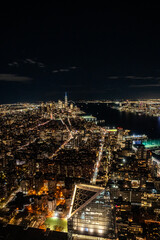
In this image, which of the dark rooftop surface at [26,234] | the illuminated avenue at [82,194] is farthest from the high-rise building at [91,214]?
the dark rooftop surface at [26,234]

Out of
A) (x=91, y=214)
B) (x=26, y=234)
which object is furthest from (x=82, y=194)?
(x=26, y=234)

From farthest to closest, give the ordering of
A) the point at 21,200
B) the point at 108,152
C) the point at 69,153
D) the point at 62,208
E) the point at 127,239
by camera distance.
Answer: the point at 108,152, the point at 69,153, the point at 21,200, the point at 62,208, the point at 127,239

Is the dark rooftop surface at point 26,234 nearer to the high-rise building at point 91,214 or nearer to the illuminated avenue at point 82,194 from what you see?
the illuminated avenue at point 82,194

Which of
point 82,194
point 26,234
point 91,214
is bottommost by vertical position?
point 26,234

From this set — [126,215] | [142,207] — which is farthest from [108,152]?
[126,215]

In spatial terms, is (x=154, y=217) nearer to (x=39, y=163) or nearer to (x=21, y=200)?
(x=21, y=200)

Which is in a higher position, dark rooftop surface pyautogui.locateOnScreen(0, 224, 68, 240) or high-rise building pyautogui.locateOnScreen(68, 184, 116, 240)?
high-rise building pyautogui.locateOnScreen(68, 184, 116, 240)

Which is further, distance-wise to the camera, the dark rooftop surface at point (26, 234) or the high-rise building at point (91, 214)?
the dark rooftop surface at point (26, 234)

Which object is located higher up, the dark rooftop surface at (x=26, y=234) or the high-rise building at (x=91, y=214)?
the high-rise building at (x=91, y=214)

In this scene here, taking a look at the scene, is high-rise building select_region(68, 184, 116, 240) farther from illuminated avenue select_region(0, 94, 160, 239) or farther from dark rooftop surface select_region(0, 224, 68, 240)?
dark rooftop surface select_region(0, 224, 68, 240)

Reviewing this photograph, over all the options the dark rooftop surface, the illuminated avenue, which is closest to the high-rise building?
the illuminated avenue

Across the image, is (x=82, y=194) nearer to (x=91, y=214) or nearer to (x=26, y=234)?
(x=91, y=214)
